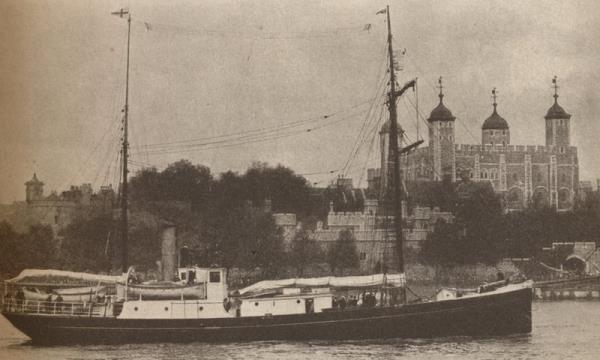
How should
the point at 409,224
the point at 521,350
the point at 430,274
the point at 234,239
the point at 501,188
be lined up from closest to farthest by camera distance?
1. the point at 521,350
2. the point at 234,239
3. the point at 430,274
4. the point at 409,224
5. the point at 501,188

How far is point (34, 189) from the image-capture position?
80.1 feet

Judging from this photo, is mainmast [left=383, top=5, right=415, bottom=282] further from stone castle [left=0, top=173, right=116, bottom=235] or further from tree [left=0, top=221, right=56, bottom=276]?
tree [left=0, top=221, right=56, bottom=276]

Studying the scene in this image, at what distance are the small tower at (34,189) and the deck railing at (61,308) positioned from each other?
222 centimetres

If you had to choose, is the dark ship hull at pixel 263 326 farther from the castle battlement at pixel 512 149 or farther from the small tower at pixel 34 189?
the castle battlement at pixel 512 149

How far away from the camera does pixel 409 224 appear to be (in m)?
44.3

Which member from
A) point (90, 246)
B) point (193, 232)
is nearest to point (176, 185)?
point (193, 232)

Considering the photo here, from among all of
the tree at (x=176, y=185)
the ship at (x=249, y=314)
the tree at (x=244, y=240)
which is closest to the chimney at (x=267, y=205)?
the tree at (x=244, y=240)

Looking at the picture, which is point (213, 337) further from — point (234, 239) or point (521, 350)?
point (234, 239)

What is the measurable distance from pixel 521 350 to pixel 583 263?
788 inches

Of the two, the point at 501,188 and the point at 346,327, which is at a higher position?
the point at 501,188

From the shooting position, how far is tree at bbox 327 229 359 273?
40.2 meters

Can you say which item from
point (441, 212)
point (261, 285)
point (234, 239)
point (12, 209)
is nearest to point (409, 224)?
point (441, 212)

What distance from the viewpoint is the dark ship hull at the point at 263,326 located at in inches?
902

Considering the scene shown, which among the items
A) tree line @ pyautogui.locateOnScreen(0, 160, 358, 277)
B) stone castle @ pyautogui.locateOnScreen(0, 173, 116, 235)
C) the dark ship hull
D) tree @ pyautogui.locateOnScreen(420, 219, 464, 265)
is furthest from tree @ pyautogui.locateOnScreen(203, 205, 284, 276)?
the dark ship hull
